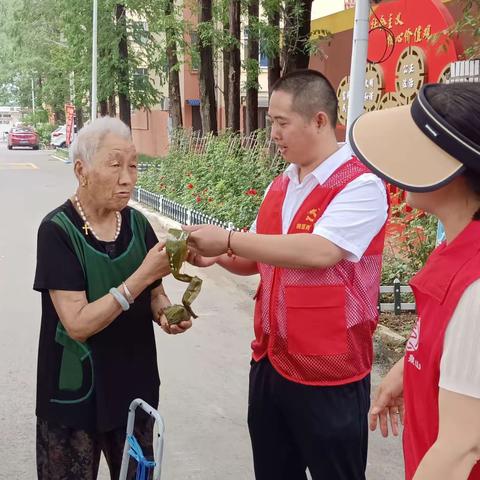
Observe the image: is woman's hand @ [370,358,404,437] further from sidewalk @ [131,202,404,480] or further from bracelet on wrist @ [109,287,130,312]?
sidewalk @ [131,202,404,480]

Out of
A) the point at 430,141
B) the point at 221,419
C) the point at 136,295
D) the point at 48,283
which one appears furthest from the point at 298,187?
the point at 221,419

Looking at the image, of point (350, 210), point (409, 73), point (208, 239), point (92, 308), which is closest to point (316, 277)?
point (350, 210)

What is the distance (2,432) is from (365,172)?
3062mm

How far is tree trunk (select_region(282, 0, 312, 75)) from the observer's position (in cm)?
1136

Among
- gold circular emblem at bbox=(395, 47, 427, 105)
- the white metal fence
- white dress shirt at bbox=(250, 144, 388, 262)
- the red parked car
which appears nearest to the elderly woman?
white dress shirt at bbox=(250, 144, 388, 262)

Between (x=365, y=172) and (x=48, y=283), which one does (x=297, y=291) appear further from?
(x=48, y=283)

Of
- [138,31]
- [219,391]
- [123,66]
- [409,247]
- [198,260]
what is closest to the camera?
[198,260]

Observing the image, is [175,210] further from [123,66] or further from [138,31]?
[138,31]

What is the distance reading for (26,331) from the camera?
20.9 ft

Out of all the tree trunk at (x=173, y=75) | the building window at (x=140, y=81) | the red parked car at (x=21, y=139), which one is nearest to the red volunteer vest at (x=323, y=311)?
the tree trunk at (x=173, y=75)

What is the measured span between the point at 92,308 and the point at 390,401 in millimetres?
963

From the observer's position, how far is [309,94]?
2.36 metres

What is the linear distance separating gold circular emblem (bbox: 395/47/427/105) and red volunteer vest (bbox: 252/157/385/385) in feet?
25.5

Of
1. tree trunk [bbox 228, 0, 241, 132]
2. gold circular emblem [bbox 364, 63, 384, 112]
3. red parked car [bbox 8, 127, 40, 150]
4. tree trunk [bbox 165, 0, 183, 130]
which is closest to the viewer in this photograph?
gold circular emblem [bbox 364, 63, 384, 112]
